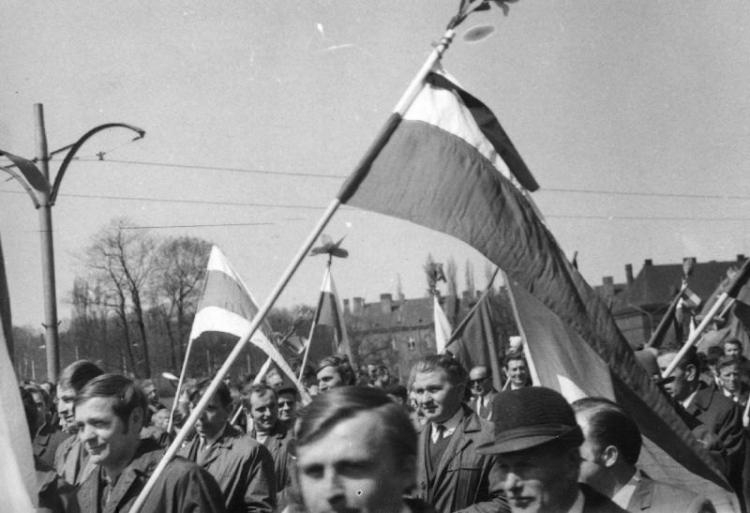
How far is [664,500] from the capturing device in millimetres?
3869

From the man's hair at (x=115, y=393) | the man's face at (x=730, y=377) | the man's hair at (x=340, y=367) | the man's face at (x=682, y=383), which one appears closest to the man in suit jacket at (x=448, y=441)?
the man's hair at (x=115, y=393)

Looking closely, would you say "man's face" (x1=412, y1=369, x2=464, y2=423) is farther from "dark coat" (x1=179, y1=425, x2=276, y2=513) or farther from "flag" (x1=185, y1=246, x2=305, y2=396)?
"flag" (x1=185, y1=246, x2=305, y2=396)

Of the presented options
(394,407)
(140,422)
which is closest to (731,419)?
(140,422)

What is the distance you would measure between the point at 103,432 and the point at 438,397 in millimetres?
1843

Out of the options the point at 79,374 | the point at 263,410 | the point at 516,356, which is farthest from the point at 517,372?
the point at 79,374

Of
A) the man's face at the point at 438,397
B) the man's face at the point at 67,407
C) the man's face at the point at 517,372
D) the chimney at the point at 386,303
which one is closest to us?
the man's face at the point at 438,397

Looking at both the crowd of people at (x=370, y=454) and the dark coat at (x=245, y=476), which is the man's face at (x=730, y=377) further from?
the dark coat at (x=245, y=476)

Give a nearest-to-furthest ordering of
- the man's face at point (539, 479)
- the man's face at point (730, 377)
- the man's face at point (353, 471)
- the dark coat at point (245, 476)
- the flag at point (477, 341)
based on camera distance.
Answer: the man's face at point (353, 471) → the man's face at point (539, 479) → the dark coat at point (245, 476) → the man's face at point (730, 377) → the flag at point (477, 341)

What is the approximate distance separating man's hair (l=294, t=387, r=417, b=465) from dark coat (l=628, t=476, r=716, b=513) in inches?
64.1

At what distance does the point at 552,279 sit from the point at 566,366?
468mm

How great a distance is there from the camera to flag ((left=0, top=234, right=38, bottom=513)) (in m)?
2.72

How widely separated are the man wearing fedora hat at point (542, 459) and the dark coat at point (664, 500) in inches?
22.5

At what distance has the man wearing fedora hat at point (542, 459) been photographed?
329 centimetres

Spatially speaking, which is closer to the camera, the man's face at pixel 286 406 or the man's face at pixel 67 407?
the man's face at pixel 67 407
